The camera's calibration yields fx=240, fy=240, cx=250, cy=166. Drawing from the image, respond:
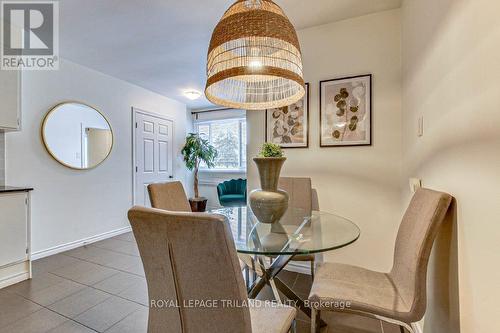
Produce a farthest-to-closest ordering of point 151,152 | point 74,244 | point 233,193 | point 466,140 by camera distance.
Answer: point 233,193, point 151,152, point 74,244, point 466,140

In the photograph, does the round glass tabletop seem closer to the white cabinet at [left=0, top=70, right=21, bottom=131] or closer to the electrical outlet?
the electrical outlet

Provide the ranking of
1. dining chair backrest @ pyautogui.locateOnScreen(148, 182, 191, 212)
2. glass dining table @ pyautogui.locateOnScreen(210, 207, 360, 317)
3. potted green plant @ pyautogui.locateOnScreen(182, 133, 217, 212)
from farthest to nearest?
potted green plant @ pyautogui.locateOnScreen(182, 133, 217, 212) < dining chair backrest @ pyautogui.locateOnScreen(148, 182, 191, 212) < glass dining table @ pyautogui.locateOnScreen(210, 207, 360, 317)

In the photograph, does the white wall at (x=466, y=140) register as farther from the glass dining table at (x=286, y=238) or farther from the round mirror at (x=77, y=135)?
the round mirror at (x=77, y=135)

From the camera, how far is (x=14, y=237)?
88.4 inches

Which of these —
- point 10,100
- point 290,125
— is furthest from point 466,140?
point 10,100

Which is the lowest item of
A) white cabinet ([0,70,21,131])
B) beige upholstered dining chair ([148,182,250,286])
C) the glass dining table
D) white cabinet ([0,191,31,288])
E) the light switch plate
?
white cabinet ([0,191,31,288])

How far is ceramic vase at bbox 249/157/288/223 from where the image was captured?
1.54 m

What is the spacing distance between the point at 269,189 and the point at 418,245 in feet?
2.72

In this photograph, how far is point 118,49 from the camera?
290 centimetres

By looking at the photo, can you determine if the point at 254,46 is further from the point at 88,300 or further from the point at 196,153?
the point at 196,153

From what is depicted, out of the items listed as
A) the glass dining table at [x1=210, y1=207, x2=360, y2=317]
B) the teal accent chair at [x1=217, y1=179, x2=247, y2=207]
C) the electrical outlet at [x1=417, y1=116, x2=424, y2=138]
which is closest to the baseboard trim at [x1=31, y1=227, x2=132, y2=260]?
the teal accent chair at [x1=217, y1=179, x2=247, y2=207]

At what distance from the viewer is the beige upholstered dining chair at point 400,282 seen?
Result: 107cm

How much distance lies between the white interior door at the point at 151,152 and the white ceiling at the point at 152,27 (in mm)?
1042

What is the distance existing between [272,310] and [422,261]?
0.71m
